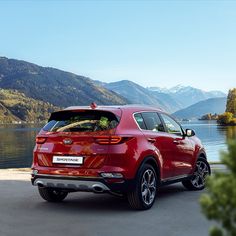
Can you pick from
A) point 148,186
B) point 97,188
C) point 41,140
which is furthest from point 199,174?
point 41,140

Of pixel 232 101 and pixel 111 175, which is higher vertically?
pixel 111 175

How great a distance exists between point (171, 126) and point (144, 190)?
202 centimetres

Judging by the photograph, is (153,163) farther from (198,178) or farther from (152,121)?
(198,178)

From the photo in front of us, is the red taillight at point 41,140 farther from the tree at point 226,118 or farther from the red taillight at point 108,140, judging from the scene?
the tree at point 226,118

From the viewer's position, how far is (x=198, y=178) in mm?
10258

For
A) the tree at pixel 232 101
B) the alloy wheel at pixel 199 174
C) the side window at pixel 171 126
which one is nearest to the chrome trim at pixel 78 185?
the side window at pixel 171 126

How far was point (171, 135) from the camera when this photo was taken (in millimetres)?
9062

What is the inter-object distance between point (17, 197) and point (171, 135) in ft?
11.0

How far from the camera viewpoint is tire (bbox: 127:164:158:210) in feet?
24.6

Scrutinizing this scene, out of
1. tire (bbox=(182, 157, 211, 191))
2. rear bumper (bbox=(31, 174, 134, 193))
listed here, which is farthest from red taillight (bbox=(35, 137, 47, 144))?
tire (bbox=(182, 157, 211, 191))

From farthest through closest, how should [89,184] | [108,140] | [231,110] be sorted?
[231,110]
[108,140]
[89,184]

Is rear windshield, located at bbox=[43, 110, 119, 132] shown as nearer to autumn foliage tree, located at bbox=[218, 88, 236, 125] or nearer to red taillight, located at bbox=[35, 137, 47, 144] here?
red taillight, located at bbox=[35, 137, 47, 144]

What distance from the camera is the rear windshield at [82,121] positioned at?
7.61 metres

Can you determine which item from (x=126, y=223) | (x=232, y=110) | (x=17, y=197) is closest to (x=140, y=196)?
(x=126, y=223)
